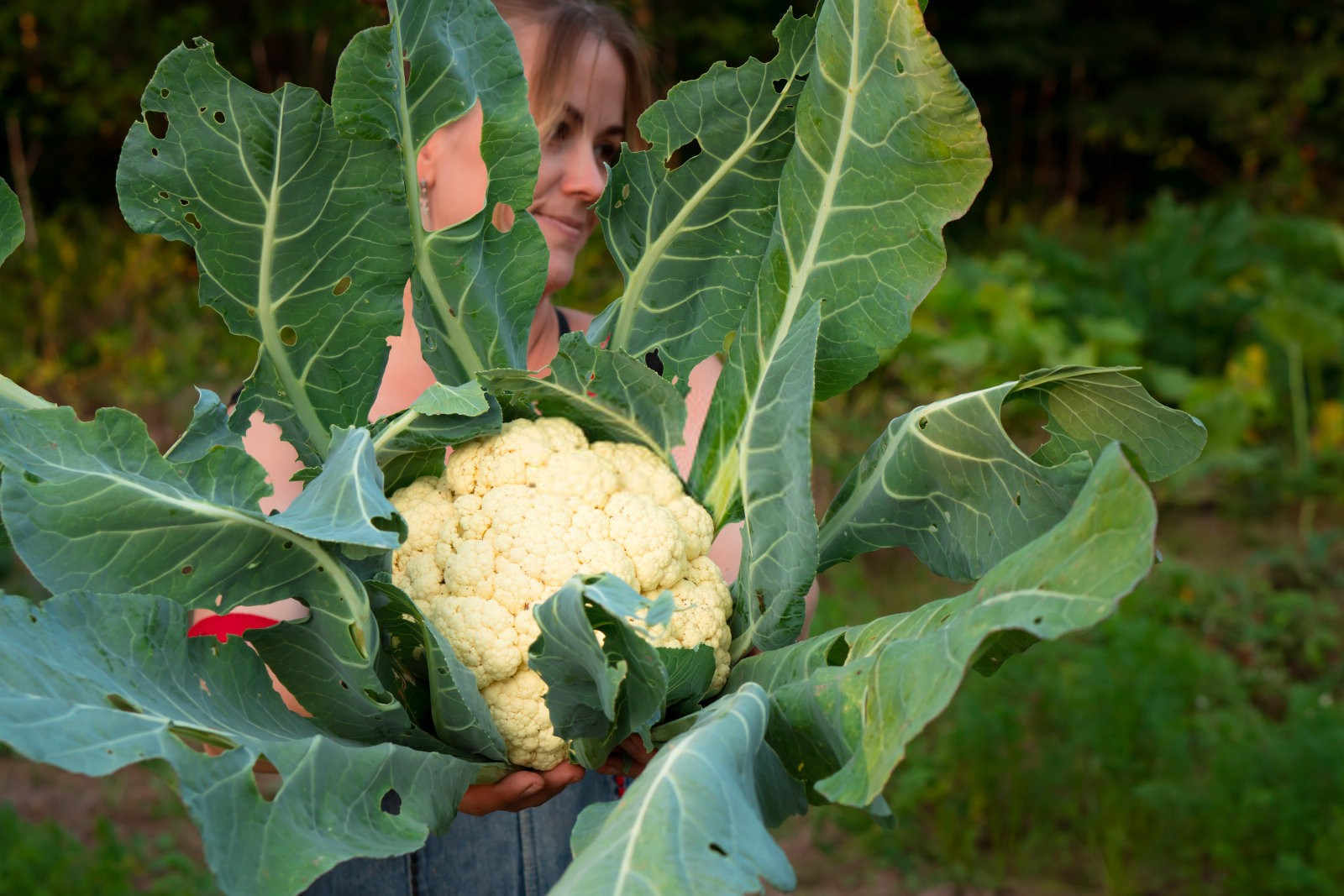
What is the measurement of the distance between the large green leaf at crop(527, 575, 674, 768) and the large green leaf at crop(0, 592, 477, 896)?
0.12m

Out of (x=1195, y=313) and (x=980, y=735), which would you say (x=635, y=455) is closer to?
(x=980, y=735)

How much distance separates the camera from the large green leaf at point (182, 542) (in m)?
0.86

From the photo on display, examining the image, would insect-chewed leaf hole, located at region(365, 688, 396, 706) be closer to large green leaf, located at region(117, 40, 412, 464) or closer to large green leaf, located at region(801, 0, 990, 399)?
large green leaf, located at region(117, 40, 412, 464)

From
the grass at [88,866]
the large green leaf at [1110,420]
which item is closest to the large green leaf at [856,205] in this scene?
the large green leaf at [1110,420]

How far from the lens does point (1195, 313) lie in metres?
4.75

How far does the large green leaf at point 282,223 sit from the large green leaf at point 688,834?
18.5 inches

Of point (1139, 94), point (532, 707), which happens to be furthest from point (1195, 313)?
point (532, 707)

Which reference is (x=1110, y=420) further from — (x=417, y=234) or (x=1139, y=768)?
(x=1139, y=768)

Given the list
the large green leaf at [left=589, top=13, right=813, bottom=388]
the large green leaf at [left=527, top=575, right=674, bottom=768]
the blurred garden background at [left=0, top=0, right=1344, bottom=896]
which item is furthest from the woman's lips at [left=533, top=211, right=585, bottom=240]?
the blurred garden background at [left=0, top=0, right=1344, bottom=896]

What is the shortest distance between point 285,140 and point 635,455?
0.41 meters

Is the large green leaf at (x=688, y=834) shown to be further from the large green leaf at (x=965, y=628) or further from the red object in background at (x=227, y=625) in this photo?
the red object in background at (x=227, y=625)

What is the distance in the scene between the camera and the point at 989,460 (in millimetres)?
977

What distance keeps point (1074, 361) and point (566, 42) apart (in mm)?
3252

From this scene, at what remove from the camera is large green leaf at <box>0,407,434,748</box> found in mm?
861
